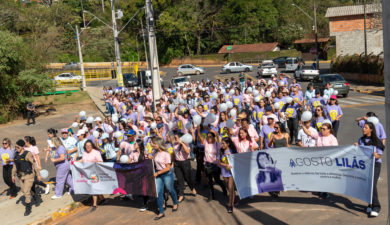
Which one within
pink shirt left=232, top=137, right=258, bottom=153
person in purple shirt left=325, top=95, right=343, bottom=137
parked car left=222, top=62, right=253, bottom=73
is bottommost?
pink shirt left=232, top=137, right=258, bottom=153

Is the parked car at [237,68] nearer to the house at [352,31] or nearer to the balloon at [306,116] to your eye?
the house at [352,31]

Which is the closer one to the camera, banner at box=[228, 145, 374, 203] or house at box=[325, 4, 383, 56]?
banner at box=[228, 145, 374, 203]

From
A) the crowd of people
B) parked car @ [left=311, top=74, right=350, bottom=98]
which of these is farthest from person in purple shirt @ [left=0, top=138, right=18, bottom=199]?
parked car @ [left=311, top=74, right=350, bottom=98]

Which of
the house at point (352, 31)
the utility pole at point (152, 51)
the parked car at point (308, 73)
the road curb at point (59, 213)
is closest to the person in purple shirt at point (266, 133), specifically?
the road curb at point (59, 213)

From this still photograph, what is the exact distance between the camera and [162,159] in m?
7.76

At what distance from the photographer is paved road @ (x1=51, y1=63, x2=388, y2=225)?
7082 millimetres

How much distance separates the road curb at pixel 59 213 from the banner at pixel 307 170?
154 inches

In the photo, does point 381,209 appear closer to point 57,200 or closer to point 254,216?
point 254,216

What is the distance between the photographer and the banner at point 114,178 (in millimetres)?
8211

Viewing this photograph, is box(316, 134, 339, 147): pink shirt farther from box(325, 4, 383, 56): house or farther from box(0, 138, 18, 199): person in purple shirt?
box(325, 4, 383, 56): house

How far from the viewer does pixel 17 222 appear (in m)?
8.54

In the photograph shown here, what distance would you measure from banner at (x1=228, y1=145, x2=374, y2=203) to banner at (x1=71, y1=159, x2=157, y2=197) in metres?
1.80

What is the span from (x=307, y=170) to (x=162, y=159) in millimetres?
2769

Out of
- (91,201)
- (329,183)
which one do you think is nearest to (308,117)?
(329,183)
